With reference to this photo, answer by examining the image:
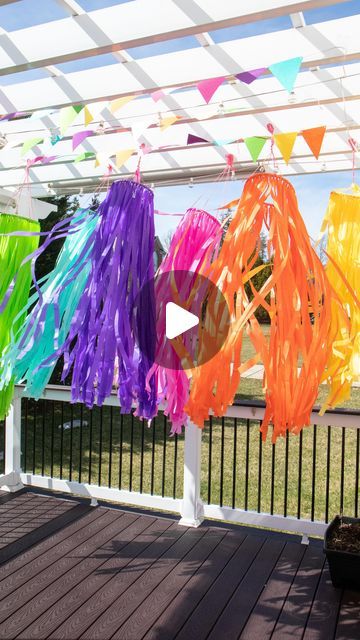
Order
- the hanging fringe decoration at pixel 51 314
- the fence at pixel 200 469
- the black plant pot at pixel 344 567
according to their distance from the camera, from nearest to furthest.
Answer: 1. the hanging fringe decoration at pixel 51 314
2. the black plant pot at pixel 344 567
3. the fence at pixel 200 469

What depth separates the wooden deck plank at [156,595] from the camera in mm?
2123

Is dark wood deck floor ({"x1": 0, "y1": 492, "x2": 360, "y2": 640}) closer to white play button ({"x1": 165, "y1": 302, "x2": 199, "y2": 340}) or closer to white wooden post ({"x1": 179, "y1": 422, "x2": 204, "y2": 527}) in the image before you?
white wooden post ({"x1": 179, "y1": 422, "x2": 204, "y2": 527})

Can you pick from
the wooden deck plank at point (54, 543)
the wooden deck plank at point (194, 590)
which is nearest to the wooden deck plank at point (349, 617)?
the wooden deck plank at point (194, 590)

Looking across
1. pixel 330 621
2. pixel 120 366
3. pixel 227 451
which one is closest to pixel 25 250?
pixel 120 366

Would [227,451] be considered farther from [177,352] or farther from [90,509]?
[177,352]

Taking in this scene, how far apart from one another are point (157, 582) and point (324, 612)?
0.75m

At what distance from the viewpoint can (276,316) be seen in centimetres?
146

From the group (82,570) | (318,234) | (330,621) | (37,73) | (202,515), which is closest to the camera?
(318,234)

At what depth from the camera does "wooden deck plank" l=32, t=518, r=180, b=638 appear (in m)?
2.11

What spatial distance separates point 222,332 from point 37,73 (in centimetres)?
162

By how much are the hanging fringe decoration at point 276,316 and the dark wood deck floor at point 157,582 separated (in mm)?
1177

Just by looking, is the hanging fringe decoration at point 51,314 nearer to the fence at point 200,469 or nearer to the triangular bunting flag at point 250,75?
the triangular bunting flag at point 250,75

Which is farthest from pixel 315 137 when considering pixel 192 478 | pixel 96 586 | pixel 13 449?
pixel 13 449

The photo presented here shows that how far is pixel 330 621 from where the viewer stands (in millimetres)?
2201
